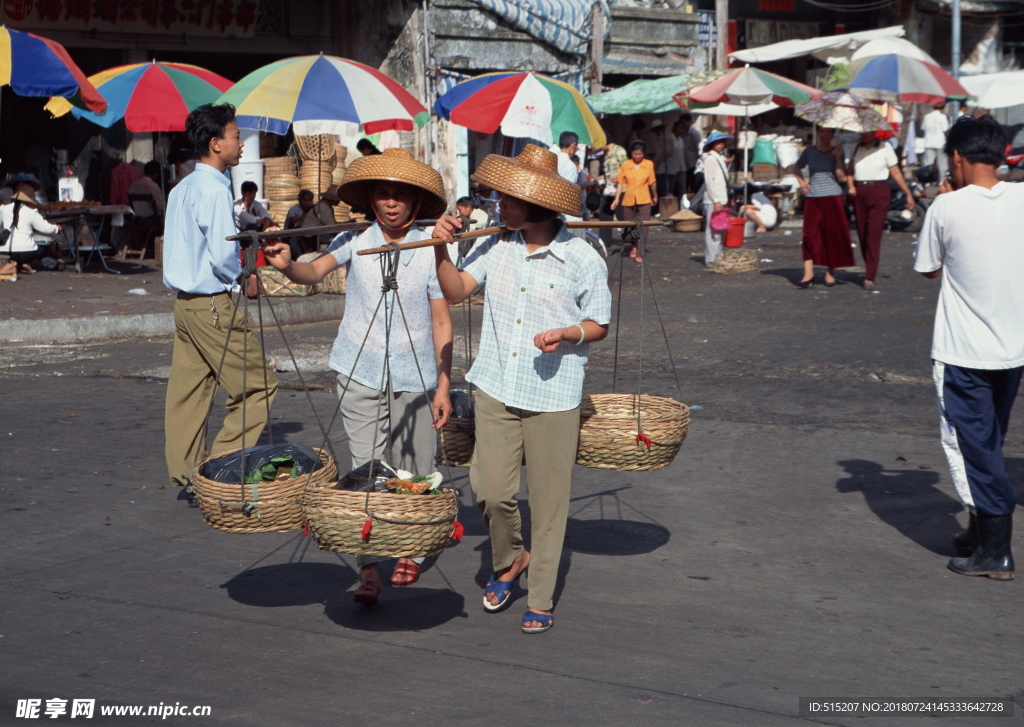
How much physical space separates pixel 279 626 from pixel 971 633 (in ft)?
7.99

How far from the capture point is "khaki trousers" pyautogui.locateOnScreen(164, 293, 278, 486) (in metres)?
5.57

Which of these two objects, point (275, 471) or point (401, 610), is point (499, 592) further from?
point (275, 471)

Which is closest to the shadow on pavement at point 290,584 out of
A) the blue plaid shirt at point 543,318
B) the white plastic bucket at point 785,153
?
the blue plaid shirt at point 543,318

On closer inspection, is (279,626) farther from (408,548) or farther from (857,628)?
(857,628)

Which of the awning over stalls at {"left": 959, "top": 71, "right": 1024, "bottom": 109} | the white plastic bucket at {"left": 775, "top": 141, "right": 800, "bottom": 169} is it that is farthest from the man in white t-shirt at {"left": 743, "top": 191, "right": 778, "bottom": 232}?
the awning over stalls at {"left": 959, "top": 71, "right": 1024, "bottom": 109}

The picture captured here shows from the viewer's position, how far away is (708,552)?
16.6 ft

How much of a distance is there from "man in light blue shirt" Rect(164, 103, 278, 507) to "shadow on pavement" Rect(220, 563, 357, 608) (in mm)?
920

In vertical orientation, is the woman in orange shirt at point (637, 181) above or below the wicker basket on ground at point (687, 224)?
above

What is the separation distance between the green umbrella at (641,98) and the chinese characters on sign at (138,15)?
624cm

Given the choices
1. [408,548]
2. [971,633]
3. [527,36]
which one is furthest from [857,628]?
[527,36]

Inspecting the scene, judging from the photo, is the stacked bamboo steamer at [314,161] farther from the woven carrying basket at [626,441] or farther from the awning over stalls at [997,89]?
the woven carrying basket at [626,441]

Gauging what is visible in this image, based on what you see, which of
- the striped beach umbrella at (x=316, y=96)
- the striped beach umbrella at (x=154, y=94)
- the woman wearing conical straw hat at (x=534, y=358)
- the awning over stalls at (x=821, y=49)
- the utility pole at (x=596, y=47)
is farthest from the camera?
the awning over stalls at (x=821, y=49)

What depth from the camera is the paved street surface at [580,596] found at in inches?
140

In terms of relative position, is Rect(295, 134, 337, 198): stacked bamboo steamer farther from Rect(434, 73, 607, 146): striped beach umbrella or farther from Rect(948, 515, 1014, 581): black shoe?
Rect(948, 515, 1014, 581): black shoe
